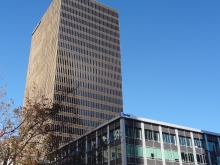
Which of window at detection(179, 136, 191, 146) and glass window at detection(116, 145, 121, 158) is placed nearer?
glass window at detection(116, 145, 121, 158)

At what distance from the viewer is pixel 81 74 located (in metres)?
123

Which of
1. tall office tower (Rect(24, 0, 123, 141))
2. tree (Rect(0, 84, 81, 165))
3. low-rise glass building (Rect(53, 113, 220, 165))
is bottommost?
tree (Rect(0, 84, 81, 165))

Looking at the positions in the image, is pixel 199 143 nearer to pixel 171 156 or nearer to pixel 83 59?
pixel 171 156

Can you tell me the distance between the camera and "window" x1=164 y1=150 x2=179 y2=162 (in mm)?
51309

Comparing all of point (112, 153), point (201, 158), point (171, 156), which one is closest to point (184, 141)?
point (201, 158)

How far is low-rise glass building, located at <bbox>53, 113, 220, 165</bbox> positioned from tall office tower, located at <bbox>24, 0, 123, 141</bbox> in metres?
59.4

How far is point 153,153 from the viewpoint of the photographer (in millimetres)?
49844

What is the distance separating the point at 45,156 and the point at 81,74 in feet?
348

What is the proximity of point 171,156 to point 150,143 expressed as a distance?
5027 millimetres

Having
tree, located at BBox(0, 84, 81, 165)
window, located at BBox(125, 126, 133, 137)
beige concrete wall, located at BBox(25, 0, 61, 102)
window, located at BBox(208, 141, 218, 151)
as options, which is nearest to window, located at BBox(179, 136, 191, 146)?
window, located at BBox(208, 141, 218, 151)

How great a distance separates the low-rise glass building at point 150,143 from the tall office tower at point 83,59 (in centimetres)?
5935

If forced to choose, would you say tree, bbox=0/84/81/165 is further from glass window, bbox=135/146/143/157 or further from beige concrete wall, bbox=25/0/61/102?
beige concrete wall, bbox=25/0/61/102

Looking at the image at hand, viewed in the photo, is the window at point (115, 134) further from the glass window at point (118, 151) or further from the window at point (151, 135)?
the window at point (151, 135)

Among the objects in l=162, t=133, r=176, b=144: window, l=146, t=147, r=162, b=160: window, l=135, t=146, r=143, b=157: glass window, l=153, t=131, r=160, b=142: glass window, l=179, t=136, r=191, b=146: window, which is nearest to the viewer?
l=135, t=146, r=143, b=157: glass window
